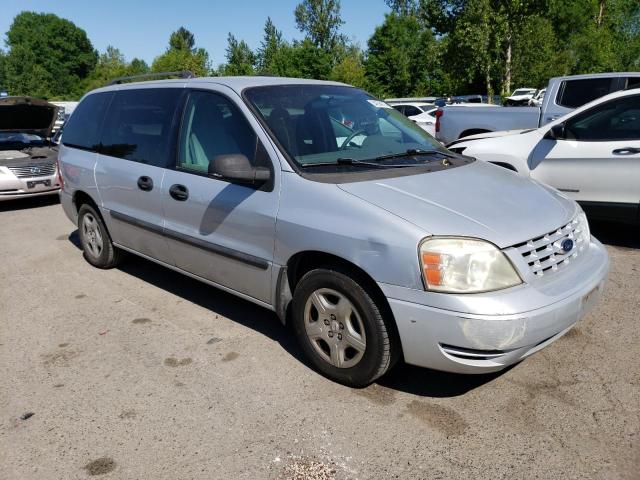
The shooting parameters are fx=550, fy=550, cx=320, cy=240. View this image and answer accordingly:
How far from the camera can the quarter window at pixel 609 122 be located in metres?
5.62

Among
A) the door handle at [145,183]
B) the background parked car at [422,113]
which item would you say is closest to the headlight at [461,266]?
the door handle at [145,183]

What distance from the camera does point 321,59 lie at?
45.8 m

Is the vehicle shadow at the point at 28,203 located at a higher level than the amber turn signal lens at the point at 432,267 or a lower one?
lower

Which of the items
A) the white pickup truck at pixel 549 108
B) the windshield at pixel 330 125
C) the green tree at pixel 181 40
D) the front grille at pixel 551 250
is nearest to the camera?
the front grille at pixel 551 250

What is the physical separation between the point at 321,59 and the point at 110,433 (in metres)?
45.8

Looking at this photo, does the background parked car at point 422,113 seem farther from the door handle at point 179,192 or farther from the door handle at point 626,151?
the door handle at point 179,192

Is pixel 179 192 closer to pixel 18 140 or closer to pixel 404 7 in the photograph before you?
pixel 18 140

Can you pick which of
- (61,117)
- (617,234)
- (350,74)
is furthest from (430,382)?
(350,74)

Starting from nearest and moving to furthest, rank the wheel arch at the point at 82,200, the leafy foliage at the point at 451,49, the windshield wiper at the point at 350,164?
1. the windshield wiper at the point at 350,164
2. the wheel arch at the point at 82,200
3. the leafy foliage at the point at 451,49

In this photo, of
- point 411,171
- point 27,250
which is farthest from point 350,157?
point 27,250

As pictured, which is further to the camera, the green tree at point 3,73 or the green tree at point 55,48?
the green tree at point 55,48

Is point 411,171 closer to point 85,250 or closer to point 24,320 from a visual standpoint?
point 24,320

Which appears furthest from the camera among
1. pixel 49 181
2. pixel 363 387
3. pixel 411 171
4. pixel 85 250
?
pixel 49 181

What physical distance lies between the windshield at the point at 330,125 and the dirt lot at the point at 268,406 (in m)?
→ 1.36
